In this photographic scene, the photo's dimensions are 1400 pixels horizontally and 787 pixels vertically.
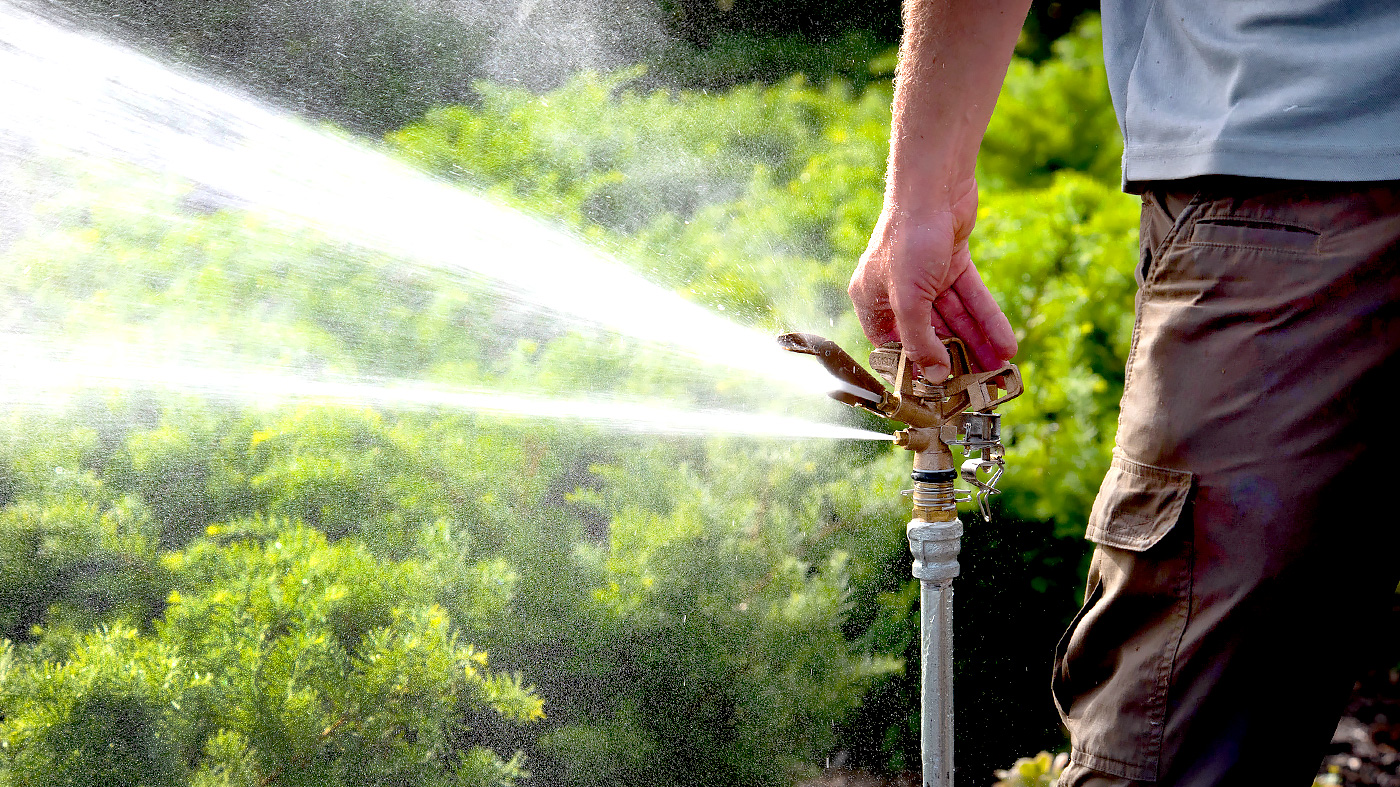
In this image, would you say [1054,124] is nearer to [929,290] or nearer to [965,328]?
[965,328]

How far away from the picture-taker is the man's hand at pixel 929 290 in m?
1.46

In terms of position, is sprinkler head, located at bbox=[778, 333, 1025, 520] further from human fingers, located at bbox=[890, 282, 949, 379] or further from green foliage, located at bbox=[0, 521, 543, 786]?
green foliage, located at bbox=[0, 521, 543, 786]

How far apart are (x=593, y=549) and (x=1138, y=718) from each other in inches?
52.7

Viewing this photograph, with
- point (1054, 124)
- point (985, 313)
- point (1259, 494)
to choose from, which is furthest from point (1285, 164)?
point (1054, 124)

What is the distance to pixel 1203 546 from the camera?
42.2 inches

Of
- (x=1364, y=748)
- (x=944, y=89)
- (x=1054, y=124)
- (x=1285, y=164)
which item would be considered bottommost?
(x=1364, y=748)

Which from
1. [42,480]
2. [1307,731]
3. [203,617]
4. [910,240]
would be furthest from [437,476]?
[1307,731]

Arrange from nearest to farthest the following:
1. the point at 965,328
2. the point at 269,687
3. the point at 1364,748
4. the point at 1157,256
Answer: the point at 1157,256, the point at 965,328, the point at 269,687, the point at 1364,748

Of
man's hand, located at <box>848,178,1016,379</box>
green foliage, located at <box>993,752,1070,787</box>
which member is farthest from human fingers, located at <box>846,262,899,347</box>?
green foliage, located at <box>993,752,1070,787</box>

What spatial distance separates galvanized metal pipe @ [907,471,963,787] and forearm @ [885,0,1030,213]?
1.48 ft

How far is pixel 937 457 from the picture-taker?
5.32ft

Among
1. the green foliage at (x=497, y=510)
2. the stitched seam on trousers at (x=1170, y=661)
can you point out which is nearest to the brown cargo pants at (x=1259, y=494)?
the stitched seam on trousers at (x=1170, y=661)

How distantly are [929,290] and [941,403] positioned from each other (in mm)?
229

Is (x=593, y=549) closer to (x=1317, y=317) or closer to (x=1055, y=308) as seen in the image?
(x=1055, y=308)
